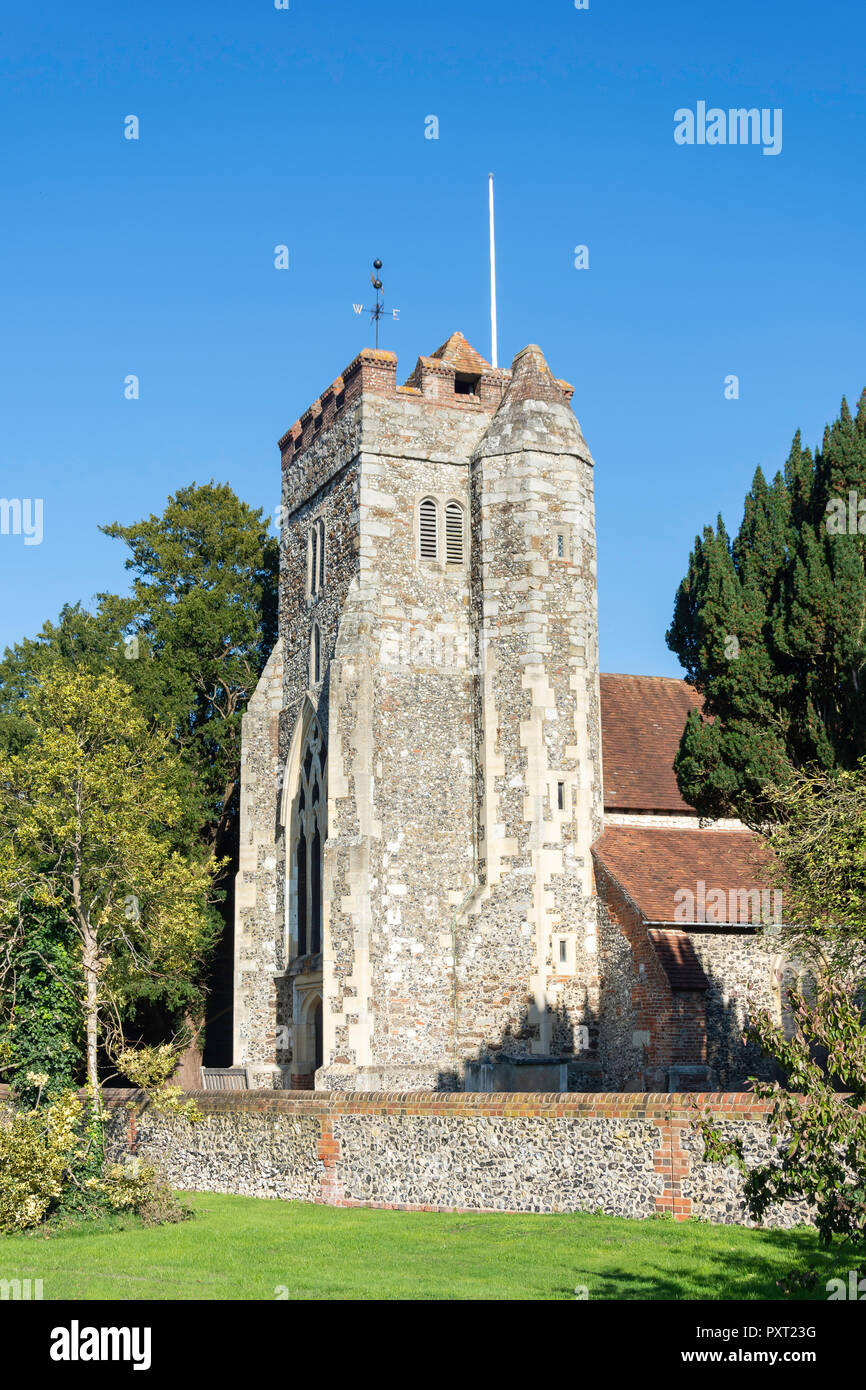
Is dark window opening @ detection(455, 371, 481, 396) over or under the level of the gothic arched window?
over

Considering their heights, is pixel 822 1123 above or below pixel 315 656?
below

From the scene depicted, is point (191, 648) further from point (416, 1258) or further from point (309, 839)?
point (416, 1258)

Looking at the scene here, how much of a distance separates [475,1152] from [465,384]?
62.9 ft

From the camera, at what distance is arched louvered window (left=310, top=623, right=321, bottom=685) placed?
30.6 metres

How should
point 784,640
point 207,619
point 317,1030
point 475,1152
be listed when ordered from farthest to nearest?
point 207,619
point 317,1030
point 784,640
point 475,1152

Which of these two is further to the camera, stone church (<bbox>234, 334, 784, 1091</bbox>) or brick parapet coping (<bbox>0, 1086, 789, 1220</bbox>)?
stone church (<bbox>234, 334, 784, 1091</bbox>)

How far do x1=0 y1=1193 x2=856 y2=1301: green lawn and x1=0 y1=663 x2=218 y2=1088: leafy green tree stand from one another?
286 inches

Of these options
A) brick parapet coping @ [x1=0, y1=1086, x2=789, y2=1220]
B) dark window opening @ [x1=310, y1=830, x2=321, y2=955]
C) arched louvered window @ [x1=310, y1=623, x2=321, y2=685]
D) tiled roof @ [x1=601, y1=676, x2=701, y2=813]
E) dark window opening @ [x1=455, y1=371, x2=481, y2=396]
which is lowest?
brick parapet coping @ [x1=0, y1=1086, x2=789, y2=1220]

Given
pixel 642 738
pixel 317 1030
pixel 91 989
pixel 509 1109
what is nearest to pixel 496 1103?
pixel 509 1109

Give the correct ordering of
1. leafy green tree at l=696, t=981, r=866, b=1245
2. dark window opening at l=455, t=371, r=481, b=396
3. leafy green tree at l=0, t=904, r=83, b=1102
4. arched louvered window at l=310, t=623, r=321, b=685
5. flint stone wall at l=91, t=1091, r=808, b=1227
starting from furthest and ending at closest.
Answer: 1. arched louvered window at l=310, t=623, r=321, b=685
2. dark window opening at l=455, t=371, r=481, b=396
3. leafy green tree at l=0, t=904, r=83, b=1102
4. flint stone wall at l=91, t=1091, r=808, b=1227
5. leafy green tree at l=696, t=981, r=866, b=1245

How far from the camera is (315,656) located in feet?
101

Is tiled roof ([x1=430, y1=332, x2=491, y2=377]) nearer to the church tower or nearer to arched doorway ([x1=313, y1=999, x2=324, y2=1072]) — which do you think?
the church tower

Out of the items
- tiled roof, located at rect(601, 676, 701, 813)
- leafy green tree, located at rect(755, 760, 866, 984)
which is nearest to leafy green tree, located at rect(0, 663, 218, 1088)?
tiled roof, located at rect(601, 676, 701, 813)
